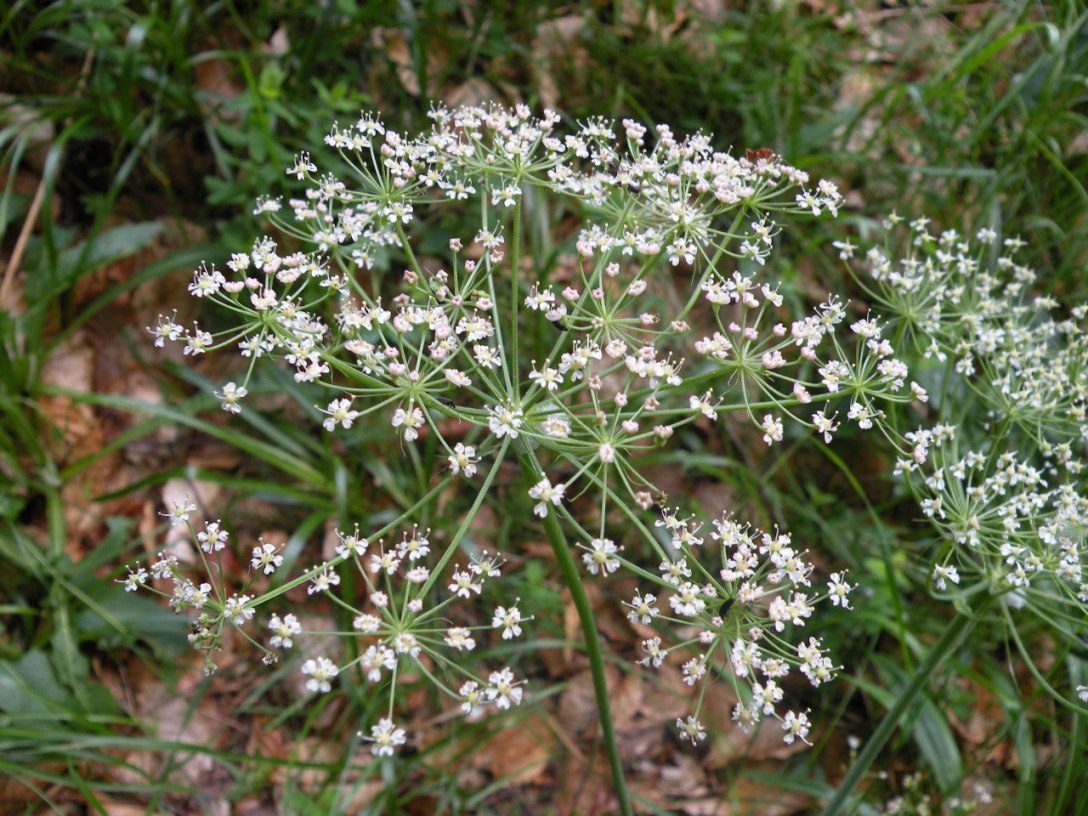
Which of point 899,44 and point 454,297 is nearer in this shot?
point 454,297

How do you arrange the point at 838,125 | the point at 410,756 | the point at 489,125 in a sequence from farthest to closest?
the point at 838,125
the point at 410,756
the point at 489,125

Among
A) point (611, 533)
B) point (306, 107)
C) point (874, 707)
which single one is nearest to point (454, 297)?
point (611, 533)

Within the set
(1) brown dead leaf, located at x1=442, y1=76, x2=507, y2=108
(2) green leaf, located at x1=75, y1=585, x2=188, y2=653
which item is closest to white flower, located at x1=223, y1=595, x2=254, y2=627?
(2) green leaf, located at x1=75, y1=585, x2=188, y2=653

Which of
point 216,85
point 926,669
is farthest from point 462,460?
point 216,85

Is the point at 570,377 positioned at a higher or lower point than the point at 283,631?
higher

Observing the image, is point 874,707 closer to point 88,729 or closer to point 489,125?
point 489,125

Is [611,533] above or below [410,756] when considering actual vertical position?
above

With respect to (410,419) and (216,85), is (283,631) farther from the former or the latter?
(216,85)
